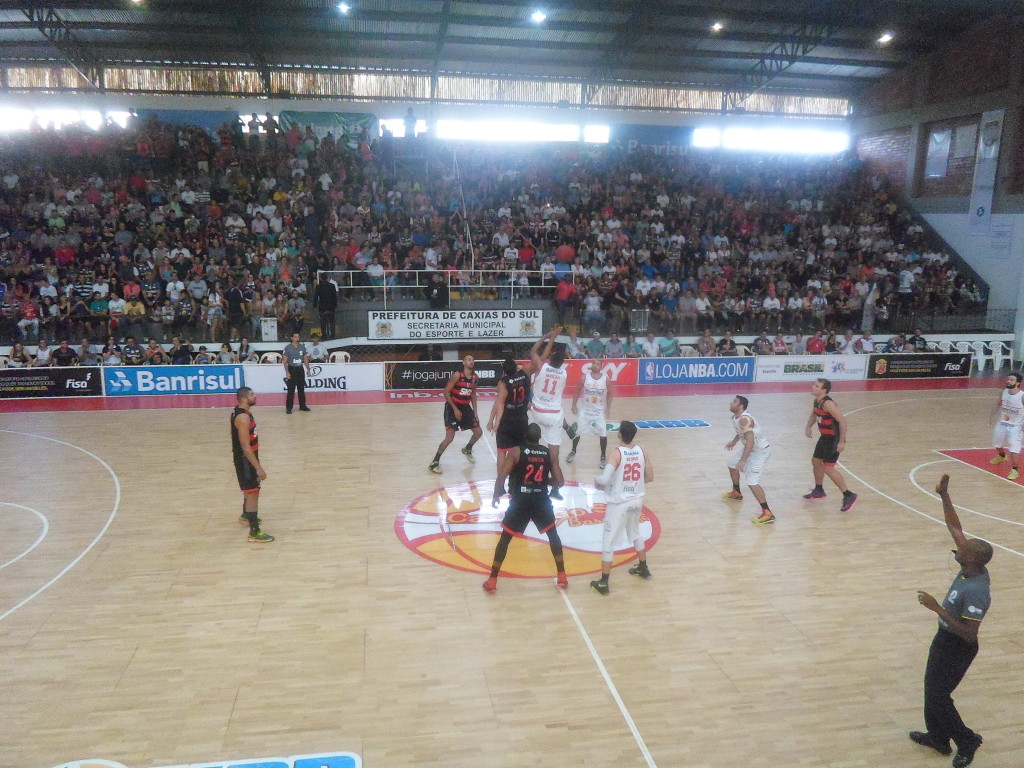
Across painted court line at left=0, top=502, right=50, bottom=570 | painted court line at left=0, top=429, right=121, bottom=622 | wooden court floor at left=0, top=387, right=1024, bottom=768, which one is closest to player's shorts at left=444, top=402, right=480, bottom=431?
wooden court floor at left=0, top=387, right=1024, bottom=768

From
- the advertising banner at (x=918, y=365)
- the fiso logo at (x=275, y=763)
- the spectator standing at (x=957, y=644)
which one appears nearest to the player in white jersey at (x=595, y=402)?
the spectator standing at (x=957, y=644)

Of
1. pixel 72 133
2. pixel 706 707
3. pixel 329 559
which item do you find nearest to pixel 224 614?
pixel 329 559

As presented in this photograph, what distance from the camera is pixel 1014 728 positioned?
17.5ft

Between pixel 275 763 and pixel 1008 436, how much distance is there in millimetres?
11708

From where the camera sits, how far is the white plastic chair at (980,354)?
22203 millimetres

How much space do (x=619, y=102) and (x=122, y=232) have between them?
1809cm

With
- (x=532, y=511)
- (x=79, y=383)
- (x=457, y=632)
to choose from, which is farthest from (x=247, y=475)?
(x=79, y=383)

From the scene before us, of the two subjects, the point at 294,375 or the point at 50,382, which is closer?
the point at 294,375

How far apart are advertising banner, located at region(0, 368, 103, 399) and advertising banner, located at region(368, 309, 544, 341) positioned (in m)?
6.74

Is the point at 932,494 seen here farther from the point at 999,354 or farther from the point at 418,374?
the point at 999,354

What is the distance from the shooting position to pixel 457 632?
655cm

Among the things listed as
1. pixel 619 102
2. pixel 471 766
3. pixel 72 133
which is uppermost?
pixel 619 102

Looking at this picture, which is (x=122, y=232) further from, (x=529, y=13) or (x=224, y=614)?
(x=224, y=614)

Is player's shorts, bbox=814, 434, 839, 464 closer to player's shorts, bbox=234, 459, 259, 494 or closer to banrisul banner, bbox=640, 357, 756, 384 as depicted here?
player's shorts, bbox=234, 459, 259, 494
